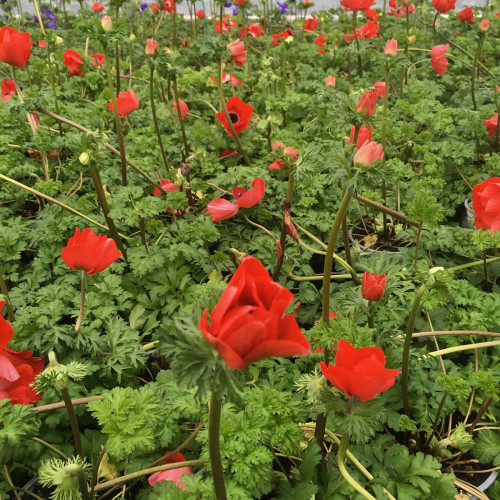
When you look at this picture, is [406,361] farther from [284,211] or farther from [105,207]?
[105,207]

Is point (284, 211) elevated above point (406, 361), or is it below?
above

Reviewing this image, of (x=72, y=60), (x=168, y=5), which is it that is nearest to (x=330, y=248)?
(x=72, y=60)

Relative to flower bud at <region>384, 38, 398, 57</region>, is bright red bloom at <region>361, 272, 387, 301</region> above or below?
below

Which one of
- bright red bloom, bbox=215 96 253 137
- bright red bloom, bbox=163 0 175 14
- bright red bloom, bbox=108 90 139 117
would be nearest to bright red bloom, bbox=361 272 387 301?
bright red bloom, bbox=215 96 253 137

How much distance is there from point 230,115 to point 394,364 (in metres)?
1.45


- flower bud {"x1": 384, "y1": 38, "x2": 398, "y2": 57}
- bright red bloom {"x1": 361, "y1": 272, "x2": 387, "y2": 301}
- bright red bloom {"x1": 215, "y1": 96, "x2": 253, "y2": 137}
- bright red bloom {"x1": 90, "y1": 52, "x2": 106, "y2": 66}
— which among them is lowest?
bright red bloom {"x1": 361, "y1": 272, "x2": 387, "y2": 301}

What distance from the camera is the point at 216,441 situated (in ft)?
2.22

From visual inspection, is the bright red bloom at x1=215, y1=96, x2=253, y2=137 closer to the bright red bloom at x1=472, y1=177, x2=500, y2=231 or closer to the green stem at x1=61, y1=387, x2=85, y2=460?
the bright red bloom at x1=472, y1=177, x2=500, y2=231

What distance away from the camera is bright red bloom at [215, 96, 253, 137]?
2.07 m

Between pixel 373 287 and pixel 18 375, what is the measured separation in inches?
30.8

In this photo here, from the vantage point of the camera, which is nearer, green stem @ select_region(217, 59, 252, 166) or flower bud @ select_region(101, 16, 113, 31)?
flower bud @ select_region(101, 16, 113, 31)

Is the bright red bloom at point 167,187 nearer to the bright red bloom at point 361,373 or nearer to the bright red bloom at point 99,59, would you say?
the bright red bloom at point 361,373

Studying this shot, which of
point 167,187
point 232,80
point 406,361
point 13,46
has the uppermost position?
point 13,46

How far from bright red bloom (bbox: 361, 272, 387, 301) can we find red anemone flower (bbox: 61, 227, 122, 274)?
0.60 meters
